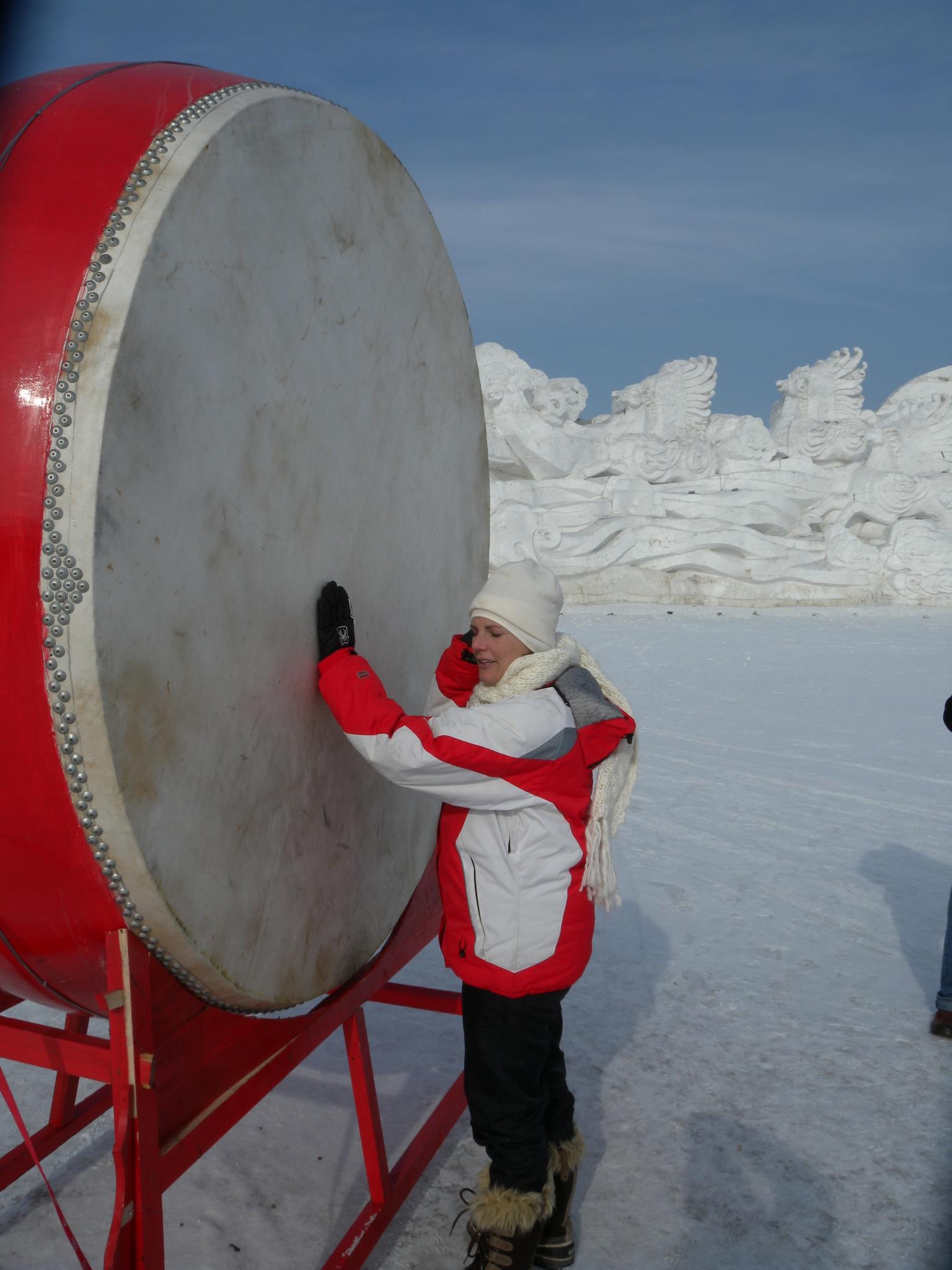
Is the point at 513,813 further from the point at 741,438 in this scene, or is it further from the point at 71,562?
the point at 741,438

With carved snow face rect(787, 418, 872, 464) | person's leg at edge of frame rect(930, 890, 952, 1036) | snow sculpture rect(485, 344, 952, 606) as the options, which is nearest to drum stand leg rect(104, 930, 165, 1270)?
person's leg at edge of frame rect(930, 890, 952, 1036)

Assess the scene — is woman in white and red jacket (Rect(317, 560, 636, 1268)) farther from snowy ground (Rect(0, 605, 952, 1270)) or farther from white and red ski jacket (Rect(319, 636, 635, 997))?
snowy ground (Rect(0, 605, 952, 1270))

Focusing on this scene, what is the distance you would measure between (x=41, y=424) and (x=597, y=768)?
1027 mm

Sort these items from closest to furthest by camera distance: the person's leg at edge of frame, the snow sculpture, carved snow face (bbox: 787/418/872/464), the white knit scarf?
the white knit scarf < the person's leg at edge of frame < the snow sculpture < carved snow face (bbox: 787/418/872/464)

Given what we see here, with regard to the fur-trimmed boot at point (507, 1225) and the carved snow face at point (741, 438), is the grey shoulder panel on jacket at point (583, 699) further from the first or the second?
the carved snow face at point (741, 438)

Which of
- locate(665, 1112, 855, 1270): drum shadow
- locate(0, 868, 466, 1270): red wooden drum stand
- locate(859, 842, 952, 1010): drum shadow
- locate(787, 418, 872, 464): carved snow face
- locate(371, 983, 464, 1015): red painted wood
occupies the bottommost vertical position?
locate(859, 842, 952, 1010): drum shadow

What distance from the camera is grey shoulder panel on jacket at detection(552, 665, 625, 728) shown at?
1.58 metres

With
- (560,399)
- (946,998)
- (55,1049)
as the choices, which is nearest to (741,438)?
(560,399)

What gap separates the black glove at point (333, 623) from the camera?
144 cm

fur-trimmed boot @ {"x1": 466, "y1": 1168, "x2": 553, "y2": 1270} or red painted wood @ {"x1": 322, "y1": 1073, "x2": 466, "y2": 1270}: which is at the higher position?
fur-trimmed boot @ {"x1": 466, "y1": 1168, "x2": 553, "y2": 1270}

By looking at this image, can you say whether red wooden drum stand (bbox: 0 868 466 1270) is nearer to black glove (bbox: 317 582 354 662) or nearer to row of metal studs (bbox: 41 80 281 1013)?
row of metal studs (bbox: 41 80 281 1013)

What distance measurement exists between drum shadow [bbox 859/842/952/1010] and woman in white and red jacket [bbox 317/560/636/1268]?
161 centimetres

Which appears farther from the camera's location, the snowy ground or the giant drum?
the snowy ground

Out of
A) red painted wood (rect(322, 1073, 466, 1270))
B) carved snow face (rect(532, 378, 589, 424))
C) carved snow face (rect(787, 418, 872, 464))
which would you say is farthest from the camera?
carved snow face (rect(532, 378, 589, 424))
